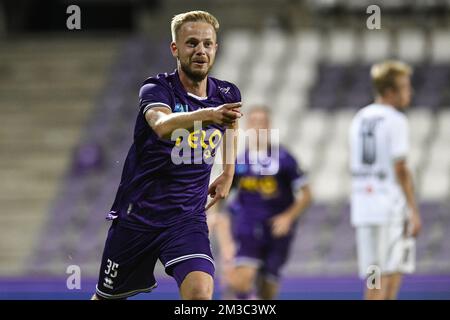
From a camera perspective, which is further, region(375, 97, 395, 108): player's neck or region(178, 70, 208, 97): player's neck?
region(375, 97, 395, 108): player's neck

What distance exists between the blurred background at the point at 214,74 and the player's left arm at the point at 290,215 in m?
2.33

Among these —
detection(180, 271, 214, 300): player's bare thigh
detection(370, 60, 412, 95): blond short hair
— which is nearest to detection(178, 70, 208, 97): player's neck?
detection(180, 271, 214, 300): player's bare thigh

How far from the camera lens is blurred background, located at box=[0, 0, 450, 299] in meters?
13.3

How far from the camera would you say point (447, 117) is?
46.4 ft

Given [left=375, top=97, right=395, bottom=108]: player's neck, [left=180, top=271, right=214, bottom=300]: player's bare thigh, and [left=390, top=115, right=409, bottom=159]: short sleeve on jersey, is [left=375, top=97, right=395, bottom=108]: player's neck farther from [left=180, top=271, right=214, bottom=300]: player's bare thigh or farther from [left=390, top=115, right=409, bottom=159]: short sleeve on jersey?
[left=180, top=271, right=214, bottom=300]: player's bare thigh

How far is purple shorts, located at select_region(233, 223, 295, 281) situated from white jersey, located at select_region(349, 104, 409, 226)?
1382 millimetres

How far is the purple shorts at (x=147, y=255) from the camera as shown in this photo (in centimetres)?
582

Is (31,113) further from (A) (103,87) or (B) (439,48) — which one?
(B) (439,48)

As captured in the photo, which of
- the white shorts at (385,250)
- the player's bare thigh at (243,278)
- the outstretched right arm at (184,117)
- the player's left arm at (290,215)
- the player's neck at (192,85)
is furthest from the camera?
the player's left arm at (290,215)

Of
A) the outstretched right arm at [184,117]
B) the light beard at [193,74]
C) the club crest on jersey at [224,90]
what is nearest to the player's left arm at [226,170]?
the club crest on jersey at [224,90]

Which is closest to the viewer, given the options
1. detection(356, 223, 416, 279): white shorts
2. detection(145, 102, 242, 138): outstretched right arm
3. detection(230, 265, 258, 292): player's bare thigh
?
detection(145, 102, 242, 138): outstretched right arm

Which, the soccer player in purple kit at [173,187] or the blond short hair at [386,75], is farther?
the blond short hair at [386,75]

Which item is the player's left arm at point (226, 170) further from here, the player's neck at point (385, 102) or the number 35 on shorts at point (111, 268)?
the player's neck at point (385, 102)

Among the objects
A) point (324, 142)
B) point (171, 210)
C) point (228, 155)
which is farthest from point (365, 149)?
point (324, 142)
